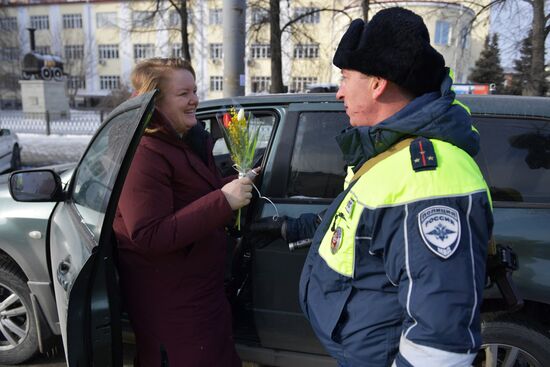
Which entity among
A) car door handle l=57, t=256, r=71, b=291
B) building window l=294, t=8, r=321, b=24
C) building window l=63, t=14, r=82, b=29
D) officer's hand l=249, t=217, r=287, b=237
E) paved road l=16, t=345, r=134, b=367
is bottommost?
paved road l=16, t=345, r=134, b=367

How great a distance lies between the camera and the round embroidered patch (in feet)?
4.05

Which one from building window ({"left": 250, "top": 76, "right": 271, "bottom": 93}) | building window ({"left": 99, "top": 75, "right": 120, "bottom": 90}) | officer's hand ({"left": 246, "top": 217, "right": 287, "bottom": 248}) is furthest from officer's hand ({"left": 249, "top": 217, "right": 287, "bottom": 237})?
building window ({"left": 99, "top": 75, "right": 120, "bottom": 90})

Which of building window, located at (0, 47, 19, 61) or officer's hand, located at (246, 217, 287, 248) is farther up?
building window, located at (0, 47, 19, 61)

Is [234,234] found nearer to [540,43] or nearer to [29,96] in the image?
[540,43]

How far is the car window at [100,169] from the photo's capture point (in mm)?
1648

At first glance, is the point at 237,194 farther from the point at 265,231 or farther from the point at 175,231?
the point at 265,231

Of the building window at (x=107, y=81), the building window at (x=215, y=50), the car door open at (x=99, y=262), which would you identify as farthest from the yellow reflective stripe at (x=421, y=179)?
the building window at (x=107, y=81)

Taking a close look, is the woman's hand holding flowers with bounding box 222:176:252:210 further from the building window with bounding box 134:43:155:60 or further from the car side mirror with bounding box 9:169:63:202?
the building window with bounding box 134:43:155:60

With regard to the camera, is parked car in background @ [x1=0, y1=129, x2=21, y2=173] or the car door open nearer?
the car door open

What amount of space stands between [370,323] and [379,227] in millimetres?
279

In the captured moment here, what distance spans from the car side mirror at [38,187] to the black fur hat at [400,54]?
1794mm

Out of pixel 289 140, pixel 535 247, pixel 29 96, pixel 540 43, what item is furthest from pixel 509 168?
pixel 29 96

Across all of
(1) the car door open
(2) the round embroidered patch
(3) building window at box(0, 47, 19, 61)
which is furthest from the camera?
(3) building window at box(0, 47, 19, 61)

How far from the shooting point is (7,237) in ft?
8.55
